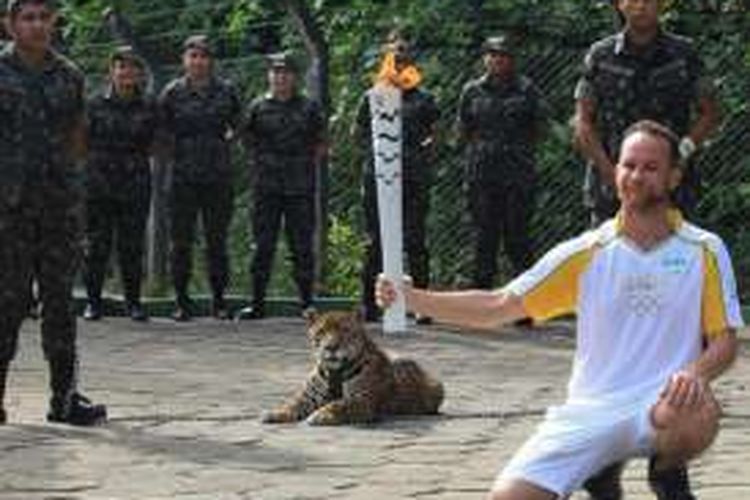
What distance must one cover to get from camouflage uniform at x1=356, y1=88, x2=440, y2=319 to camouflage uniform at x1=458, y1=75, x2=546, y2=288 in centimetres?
30

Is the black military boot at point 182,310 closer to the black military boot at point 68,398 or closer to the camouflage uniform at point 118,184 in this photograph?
the camouflage uniform at point 118,184

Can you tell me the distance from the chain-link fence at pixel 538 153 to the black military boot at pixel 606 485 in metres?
9.66

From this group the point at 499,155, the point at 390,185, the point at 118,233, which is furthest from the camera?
the point at 118,233

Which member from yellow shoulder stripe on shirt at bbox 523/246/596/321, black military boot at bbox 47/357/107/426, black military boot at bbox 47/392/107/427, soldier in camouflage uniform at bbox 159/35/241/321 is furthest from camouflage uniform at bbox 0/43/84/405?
soldier in camouflage uniform at bbox 159/35/241/321

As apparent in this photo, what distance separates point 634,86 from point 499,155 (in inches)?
202

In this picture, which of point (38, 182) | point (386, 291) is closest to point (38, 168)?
point (38, 182)

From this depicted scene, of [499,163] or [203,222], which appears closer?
[499,163]

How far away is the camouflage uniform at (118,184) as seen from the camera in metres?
14.8

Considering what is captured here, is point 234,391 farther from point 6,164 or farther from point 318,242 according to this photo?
point 318,242

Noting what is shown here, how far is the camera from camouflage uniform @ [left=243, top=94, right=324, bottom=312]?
49.1 feet

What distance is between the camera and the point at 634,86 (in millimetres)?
9641

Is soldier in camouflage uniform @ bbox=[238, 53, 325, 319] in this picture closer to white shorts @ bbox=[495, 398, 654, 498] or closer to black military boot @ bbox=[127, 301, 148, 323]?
black military boot @ bbox=[127, 301, 148, 323]

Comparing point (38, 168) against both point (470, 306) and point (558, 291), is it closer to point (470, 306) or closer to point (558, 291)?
point (470, 306)

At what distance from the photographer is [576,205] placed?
57.9 ft
